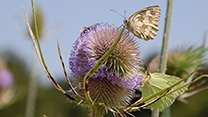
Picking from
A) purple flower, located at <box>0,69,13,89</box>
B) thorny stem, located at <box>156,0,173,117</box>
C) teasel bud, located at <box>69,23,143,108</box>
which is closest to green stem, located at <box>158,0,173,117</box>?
thorny stem, located at <box>156,0,173,117</box>

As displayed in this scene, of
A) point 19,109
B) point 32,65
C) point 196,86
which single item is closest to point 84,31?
point 196,86

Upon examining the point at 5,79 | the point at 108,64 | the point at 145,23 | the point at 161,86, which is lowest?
the point at 5,79

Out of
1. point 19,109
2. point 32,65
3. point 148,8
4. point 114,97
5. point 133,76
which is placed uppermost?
point 148,8

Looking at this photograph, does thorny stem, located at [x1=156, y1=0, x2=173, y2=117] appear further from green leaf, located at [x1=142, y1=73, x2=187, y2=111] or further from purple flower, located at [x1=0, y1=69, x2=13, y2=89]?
purple flower, located at [x1=0, y1=69, x2=13, y2=89]

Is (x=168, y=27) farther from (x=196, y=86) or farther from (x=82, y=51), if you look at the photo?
(x=196, y=86)

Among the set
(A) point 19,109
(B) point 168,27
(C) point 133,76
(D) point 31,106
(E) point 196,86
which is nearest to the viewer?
(C) point 133,76

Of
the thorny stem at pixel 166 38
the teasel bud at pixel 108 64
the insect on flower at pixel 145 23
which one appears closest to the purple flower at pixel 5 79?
the thorny stem at pixel 166 38

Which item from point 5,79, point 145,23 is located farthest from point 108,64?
point 5,79

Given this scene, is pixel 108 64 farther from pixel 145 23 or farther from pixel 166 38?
pixel 166 38

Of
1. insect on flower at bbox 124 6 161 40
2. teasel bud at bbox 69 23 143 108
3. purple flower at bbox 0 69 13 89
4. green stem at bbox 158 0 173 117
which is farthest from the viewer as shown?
purple flower at bbox 0 69 13 89
